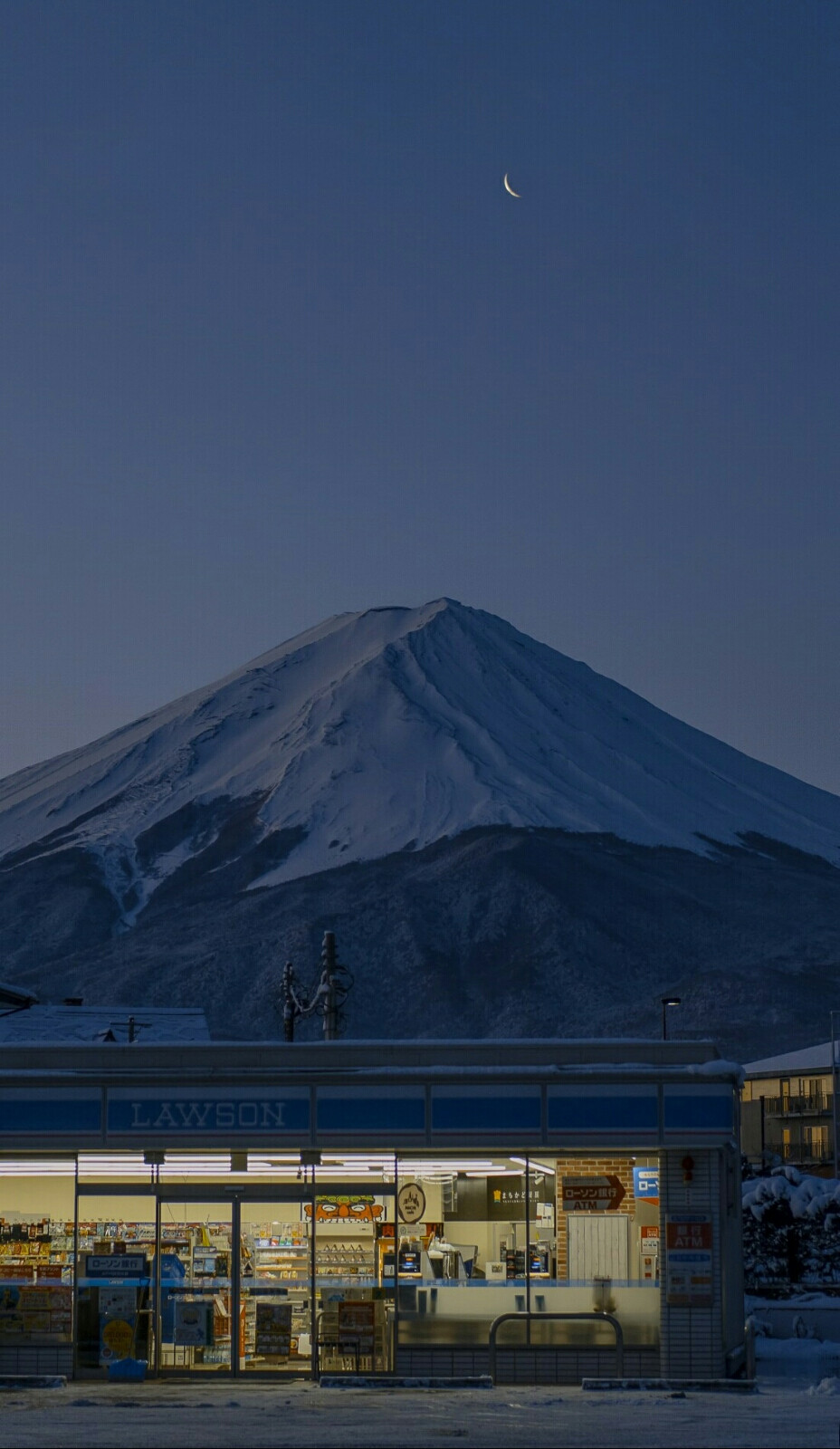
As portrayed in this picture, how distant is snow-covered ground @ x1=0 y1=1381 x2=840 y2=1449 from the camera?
1717cm

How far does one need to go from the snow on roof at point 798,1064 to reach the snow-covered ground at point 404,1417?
2827 inches

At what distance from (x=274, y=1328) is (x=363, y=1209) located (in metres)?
1.70

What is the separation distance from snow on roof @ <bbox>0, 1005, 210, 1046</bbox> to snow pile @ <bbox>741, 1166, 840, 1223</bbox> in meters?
18.6

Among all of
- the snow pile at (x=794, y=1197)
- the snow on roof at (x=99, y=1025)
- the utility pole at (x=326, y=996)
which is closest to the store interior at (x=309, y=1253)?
the utility pole at (x=326, y=996)

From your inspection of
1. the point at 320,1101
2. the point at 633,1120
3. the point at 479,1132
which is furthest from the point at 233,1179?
the point at 633,1120

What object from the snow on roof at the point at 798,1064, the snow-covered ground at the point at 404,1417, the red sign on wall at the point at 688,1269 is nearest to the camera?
the snow-covered ground at the point at 404,1417

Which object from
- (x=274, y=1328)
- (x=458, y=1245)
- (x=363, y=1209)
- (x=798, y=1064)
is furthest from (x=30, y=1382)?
(x=798, y=1064)

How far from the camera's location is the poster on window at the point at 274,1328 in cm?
2308

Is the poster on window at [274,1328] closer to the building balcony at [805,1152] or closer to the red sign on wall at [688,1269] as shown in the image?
the red sign on wall at [688,1269]

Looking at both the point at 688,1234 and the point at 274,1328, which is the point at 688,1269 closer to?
the point at 688,1234

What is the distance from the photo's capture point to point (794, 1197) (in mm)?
45000

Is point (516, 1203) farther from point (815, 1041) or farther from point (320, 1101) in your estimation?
point (815, 1041)

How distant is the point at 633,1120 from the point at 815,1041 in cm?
18214

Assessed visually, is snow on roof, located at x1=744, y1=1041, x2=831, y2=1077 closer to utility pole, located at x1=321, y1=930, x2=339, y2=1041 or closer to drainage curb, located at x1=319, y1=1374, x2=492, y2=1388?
utility pole, located at x1=321, y1=930, x2=339, y2=1041
